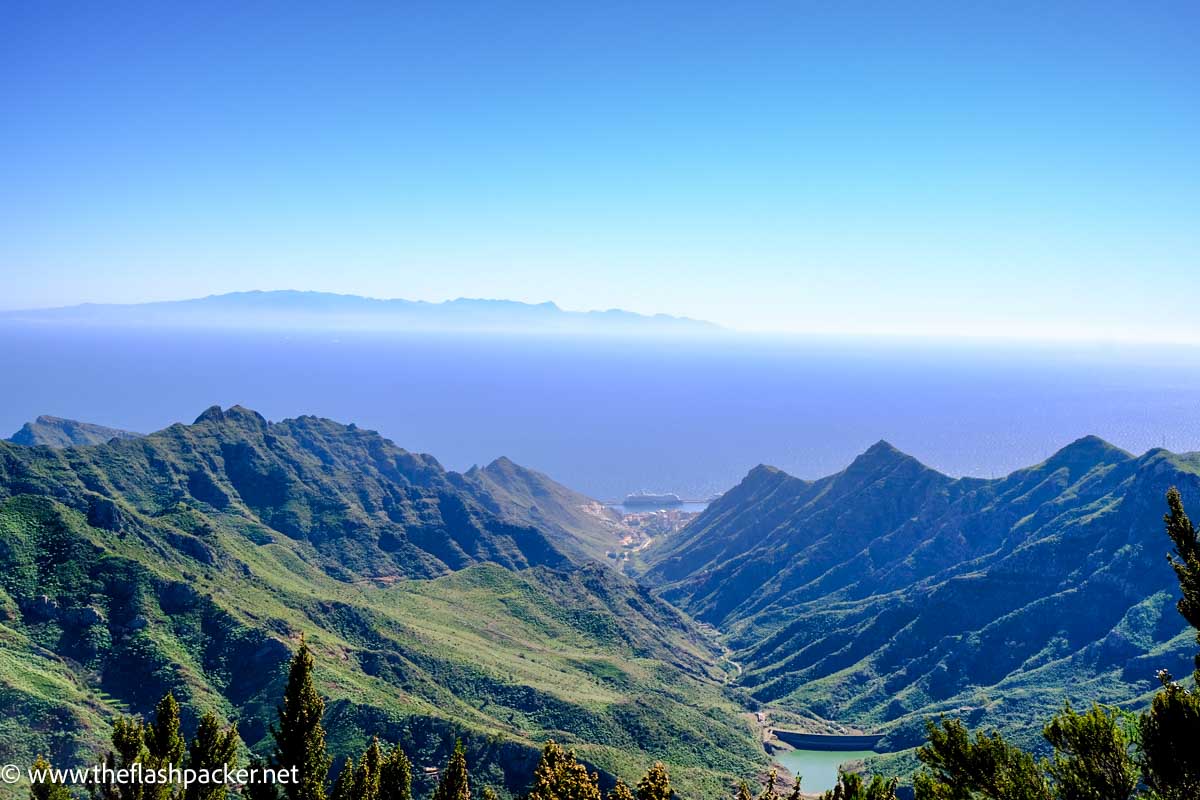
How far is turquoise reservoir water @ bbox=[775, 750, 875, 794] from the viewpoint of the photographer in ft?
367

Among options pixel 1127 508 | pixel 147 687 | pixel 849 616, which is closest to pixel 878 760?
pixel 849 616

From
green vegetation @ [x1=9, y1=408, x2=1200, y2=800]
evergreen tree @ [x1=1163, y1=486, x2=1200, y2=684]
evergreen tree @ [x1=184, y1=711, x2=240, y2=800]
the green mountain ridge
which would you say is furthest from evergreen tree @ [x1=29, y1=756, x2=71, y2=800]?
the green mountain ridge

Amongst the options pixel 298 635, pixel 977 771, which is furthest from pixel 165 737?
pixel 298 635

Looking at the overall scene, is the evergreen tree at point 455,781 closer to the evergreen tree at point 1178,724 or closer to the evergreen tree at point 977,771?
the evergreen tree at point 977,771

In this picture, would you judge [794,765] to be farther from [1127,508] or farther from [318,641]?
[1127,508]

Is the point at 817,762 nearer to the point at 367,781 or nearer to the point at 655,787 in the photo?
the point at 367,781

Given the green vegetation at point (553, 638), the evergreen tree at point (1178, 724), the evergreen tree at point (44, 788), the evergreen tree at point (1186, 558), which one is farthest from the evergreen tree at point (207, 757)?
the evergreen tree at point (1186, 558)

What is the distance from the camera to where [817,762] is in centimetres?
11844

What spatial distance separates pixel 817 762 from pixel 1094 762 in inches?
4265

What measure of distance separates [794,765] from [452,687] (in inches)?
2113

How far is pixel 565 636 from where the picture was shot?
484 feet

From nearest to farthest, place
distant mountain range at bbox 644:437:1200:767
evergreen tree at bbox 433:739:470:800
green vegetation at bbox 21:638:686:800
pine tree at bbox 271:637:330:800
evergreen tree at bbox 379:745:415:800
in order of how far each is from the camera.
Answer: green vegetation at bbox 21:638:686:800
pine tree at bbox 271:637:330:800
evergreen tree at bbox 379:745:415:800
evergreen tree at bbox 433:739:470:800
distant mountain range at bbox 644:437:1200:767

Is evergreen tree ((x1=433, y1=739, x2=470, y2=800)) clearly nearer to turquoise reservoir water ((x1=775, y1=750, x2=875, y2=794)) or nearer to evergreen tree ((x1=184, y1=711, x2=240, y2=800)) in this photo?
evergreen tree ((x1=184, y1=711, x2=240, y2=800))

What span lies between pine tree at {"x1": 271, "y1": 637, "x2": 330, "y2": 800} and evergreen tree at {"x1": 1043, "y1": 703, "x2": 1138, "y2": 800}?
76.3 ft
